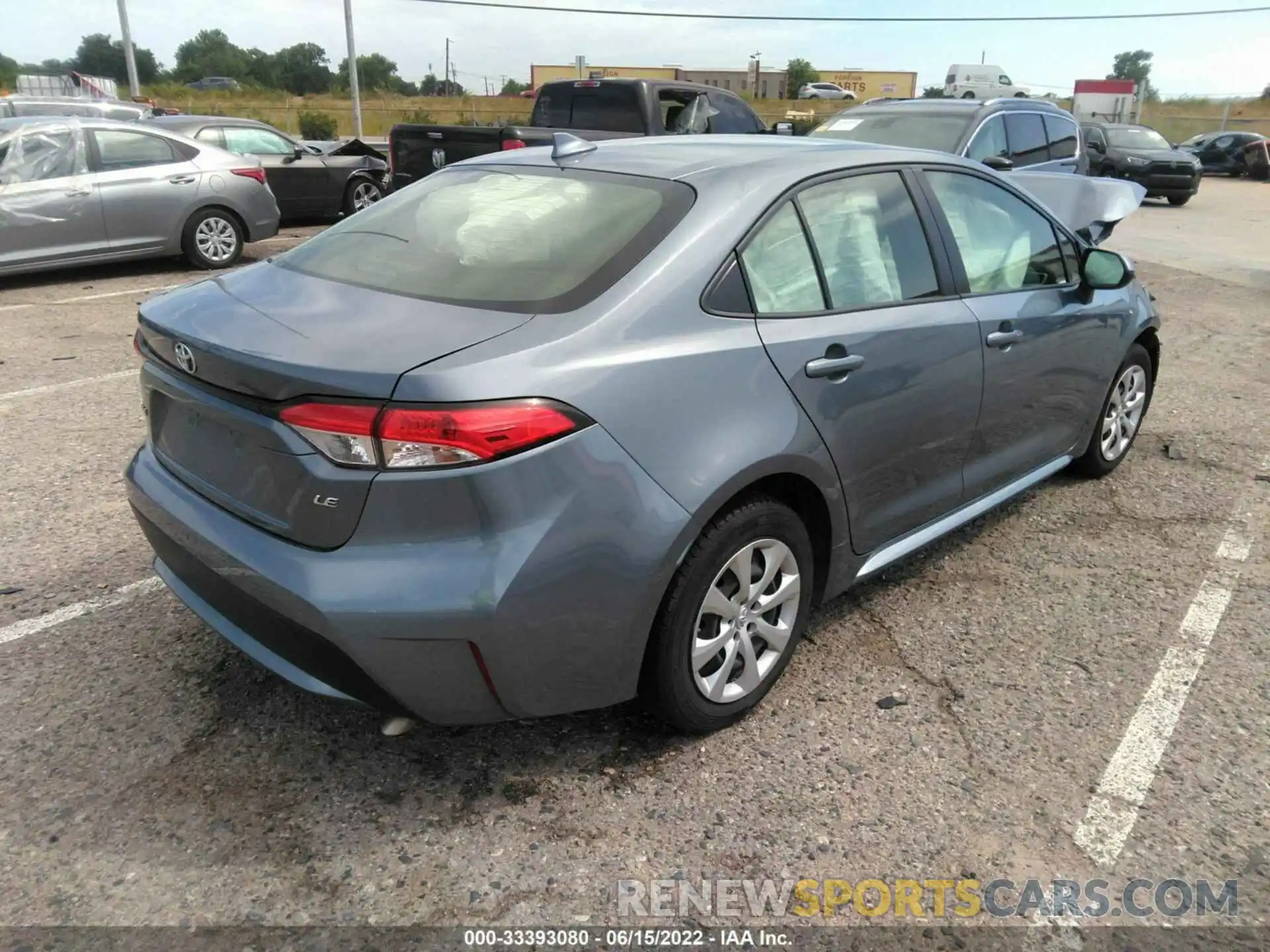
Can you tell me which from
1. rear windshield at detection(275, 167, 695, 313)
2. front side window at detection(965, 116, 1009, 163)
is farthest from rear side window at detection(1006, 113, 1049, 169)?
rear windshield at detection(275, 167, 695, 313)

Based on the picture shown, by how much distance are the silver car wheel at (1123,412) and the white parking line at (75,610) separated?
424cm

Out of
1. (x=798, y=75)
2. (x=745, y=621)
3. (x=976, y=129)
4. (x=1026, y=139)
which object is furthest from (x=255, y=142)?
(x=798, y=75)

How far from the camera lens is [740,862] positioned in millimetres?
2336

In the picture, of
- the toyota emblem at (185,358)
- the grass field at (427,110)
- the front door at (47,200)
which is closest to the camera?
the toyota emblem at (185,358)

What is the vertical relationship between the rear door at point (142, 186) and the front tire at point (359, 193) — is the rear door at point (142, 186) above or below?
above

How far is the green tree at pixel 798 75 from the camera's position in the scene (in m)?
79.9

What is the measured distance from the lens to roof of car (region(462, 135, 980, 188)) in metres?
2.86

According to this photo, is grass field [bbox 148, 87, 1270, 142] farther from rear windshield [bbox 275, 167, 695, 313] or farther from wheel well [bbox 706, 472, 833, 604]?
wheel well [bbox 706, 472, 833, 604]

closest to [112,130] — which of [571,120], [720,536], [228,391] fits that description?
[571,120]

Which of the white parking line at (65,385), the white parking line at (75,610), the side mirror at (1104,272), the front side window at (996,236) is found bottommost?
the white parking line at (65,385)

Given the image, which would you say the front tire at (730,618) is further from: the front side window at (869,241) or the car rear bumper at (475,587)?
the front side window at (869,241)

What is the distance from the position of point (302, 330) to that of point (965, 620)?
249cm

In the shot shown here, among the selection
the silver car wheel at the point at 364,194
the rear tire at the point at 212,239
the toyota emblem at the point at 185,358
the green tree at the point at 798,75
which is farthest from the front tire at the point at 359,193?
the green tree at the point at 798,75

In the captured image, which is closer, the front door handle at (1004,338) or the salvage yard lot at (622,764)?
the salvage yard lot at (622,764)
